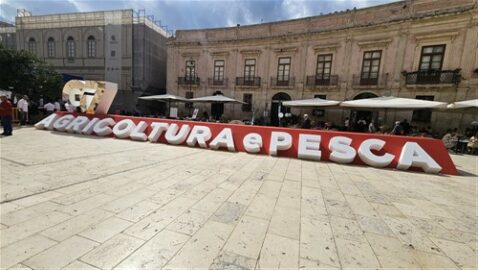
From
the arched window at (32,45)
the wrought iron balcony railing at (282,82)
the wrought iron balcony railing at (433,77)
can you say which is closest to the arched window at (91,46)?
the arched window at (32,45)

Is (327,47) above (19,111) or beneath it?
above

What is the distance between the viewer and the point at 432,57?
581 inches

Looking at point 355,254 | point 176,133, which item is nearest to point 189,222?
point 355,254

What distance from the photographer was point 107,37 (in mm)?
24672

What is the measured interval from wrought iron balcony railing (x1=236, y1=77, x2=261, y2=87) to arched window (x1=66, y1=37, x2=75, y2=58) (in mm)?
21529

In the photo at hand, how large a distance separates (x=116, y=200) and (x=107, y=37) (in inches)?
1118

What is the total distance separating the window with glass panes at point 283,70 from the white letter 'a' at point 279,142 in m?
13.5

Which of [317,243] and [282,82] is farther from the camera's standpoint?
[282,82]

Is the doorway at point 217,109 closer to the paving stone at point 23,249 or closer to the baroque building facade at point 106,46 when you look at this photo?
the baroque building facade at point 106,46

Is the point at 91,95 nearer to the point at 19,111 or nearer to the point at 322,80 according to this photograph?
the point at 19,111

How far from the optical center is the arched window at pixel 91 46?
25344 millimetres

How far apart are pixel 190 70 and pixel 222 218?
73.0ft

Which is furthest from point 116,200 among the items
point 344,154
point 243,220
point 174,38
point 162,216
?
point 174,38

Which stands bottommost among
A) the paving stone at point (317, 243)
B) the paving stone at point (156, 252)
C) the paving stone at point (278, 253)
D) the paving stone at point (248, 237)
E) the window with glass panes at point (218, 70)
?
the paving stone at point (156, 252)
